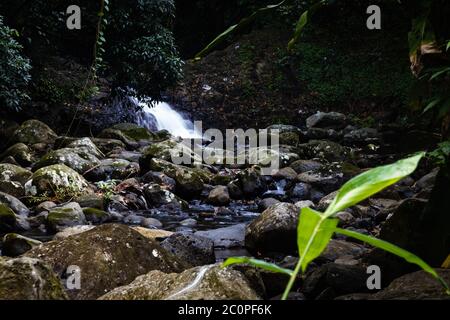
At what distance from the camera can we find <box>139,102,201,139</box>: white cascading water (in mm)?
12172

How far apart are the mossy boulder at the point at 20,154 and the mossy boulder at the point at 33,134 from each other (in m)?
0.58

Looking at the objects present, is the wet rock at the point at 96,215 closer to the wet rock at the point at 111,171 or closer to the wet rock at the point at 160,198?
the wet rock at the point at 160,198

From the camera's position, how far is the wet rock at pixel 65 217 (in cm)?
503

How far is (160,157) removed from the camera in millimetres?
8109

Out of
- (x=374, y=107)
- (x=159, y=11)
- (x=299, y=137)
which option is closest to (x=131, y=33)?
(x=159, y=11)

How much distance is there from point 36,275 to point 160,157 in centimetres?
667

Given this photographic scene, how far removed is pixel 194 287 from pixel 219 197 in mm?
4773

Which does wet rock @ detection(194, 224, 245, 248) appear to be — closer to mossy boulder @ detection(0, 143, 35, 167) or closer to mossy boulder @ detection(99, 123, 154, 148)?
mossy boulder @ detection(0, 143, 35, 167)

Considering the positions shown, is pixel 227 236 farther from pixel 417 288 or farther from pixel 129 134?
pixel 129 134

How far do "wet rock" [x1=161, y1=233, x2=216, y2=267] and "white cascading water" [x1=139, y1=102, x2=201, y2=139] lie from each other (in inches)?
322

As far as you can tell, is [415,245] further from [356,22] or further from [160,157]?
[356,22]

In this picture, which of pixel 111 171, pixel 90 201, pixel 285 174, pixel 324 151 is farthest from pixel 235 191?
pixel 324 151

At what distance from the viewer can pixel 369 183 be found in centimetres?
50

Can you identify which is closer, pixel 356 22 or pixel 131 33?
pixel 131 33
